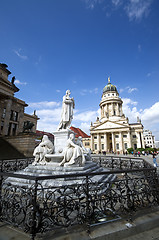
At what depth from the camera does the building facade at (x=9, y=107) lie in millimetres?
21236

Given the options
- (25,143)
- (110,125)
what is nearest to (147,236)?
(25,143)

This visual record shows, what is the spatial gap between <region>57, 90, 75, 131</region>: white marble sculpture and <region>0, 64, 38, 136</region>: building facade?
18.2 m

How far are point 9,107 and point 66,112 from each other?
19.7m

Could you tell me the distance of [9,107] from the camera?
22.1m

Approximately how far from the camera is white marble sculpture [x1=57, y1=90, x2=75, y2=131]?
699 centimetres

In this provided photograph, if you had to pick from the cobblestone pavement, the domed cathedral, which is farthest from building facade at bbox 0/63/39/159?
the domed cathedral

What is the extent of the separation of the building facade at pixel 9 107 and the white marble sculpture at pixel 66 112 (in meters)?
18.2

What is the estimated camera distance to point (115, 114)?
59.6 m

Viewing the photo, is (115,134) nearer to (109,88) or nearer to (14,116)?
(109,88)

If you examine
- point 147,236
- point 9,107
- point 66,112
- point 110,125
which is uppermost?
point 110,125

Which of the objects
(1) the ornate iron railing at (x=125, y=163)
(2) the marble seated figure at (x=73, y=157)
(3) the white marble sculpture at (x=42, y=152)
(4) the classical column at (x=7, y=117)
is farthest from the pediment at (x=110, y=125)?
(2) the marble seated figure at (x=73, y=157)

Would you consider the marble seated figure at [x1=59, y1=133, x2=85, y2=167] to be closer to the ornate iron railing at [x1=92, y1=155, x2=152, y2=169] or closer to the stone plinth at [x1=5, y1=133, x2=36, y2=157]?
the ornate iron railing at [x1=92, y1=155, x2=152, y2=169]

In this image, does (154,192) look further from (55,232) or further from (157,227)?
(55,232)

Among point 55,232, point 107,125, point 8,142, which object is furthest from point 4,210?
point 107,125
